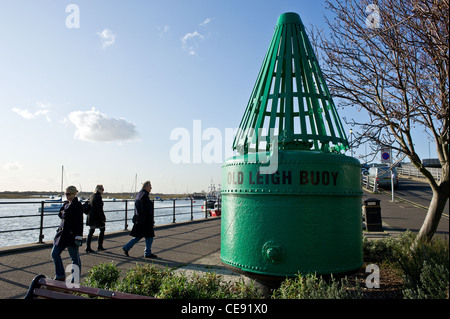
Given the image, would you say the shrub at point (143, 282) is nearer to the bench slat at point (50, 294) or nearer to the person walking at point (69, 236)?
the bench slat at point (50, 294)

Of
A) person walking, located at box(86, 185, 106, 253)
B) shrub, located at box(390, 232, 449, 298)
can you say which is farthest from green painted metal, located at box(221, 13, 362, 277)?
person walking, located at box(86, 185, 106, 253)

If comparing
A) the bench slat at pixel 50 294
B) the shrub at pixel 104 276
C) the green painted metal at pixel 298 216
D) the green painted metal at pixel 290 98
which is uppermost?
the green painted metal at pixel 290 98

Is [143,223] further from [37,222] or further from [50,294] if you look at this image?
[37,222]

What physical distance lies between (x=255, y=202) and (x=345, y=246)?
1.37m

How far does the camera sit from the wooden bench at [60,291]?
3.31m

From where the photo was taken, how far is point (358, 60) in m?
7.60

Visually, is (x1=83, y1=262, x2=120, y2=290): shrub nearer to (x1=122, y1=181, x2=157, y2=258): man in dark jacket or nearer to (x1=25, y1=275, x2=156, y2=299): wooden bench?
(x1=25, y1=275, x2=156, y2=299): wooden bench

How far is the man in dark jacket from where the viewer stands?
7703 mm

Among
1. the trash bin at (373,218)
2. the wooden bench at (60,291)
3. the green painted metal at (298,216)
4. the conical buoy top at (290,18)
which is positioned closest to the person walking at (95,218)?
the wooden bench at (60,291)

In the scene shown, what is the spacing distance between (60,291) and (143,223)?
13.1 ft

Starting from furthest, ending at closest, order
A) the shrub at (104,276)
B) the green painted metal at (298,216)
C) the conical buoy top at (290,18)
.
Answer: the conical buoy top at (290,18)
the shrub at (104,276)
the green painted metal at (298,216)

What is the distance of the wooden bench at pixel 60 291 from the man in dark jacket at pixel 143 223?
155 inches
